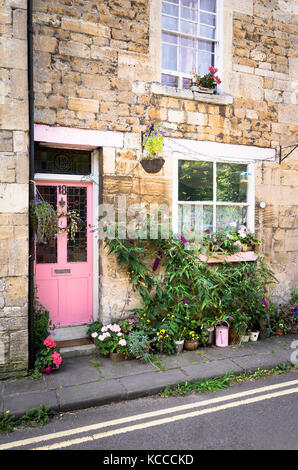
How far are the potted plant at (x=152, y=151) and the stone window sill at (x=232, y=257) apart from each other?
5.82 ft

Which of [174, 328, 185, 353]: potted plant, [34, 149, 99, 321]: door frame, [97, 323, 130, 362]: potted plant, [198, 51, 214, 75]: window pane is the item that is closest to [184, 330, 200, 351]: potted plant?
[174, 328, 185, 353]: potted plant

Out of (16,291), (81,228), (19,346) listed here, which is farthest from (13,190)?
(19,346)

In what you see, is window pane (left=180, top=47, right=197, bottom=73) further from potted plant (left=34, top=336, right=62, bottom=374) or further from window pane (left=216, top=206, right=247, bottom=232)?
potted plant (left=34, top=336, right=62, bottom=374)

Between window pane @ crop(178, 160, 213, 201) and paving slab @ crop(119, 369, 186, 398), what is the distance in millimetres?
2994

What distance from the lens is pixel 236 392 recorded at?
440cm

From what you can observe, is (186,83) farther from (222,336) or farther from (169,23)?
(222,336)

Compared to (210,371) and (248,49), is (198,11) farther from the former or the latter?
(210,371)

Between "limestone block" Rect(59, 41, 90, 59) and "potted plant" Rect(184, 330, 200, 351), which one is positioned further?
"potted plant" Rect(184, 330, 200, 351)

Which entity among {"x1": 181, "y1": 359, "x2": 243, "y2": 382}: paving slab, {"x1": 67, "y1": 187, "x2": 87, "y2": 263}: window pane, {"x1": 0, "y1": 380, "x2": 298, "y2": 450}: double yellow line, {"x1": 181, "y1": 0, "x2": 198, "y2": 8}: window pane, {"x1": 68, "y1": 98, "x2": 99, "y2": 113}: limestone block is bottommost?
{"x1": 0, "y1": 380, "x2": 298, "y2": 450}: double yellow line

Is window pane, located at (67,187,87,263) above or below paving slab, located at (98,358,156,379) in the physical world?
above

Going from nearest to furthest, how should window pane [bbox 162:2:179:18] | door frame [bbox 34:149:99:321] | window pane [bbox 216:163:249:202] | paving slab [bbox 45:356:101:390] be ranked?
paving slab [bbox 45:356:101:390] < door frame [bbox 34:149:99:321] < window pane [bbox 162:2:179:18] < window pane [bbox 216:163:249:202]

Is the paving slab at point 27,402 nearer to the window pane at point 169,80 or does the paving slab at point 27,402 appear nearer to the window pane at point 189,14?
the window pane at point 169,80

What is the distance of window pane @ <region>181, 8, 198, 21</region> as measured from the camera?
248 inches

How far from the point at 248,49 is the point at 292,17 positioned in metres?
1.35
